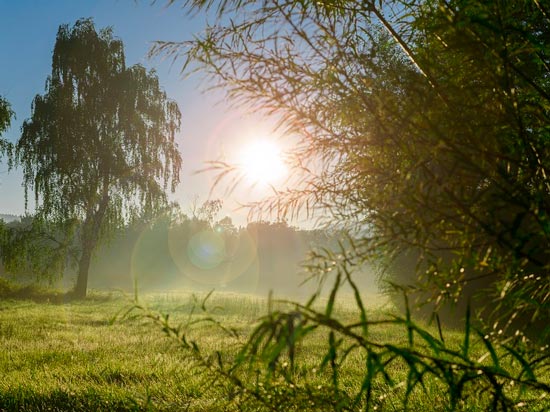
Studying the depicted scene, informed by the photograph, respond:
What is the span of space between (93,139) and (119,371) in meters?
15.7

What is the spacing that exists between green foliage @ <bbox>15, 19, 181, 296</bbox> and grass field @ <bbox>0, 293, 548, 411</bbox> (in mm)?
7923

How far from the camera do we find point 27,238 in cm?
1731

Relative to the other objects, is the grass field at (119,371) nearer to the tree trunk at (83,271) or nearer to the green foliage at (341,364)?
the green foliage at (341,364)

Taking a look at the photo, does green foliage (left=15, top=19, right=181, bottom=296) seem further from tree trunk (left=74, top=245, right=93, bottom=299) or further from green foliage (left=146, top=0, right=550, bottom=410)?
green foliage (left=146, top=0, right=550, bottom=410)

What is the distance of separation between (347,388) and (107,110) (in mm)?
17738

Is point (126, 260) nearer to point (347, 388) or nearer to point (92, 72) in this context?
point (92, 72)

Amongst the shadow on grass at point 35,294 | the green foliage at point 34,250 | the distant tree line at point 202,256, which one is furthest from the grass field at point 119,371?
the distant tree line at point 202,256

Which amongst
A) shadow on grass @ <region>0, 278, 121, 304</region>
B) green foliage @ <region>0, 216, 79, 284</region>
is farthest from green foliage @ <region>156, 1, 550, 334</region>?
shadow on grass @ <region>0, 278, 121, 304</region>

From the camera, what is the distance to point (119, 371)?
18.2ft

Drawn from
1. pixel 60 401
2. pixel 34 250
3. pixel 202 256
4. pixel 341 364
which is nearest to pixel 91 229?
pixel 34 250

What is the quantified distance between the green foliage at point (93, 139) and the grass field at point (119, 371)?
7.92 meters

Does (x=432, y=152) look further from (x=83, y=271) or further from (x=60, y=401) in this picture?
Answer: (x=83, y=271)

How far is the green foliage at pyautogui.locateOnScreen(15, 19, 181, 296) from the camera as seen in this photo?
18531 millimetres

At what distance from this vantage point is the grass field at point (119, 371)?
3840 millimetres
